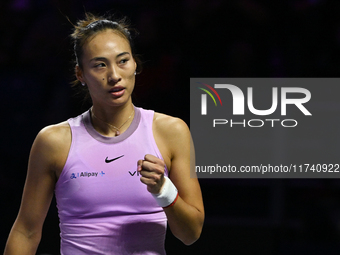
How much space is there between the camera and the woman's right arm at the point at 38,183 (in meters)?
1.49

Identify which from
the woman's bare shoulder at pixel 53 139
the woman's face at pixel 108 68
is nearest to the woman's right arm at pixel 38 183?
the woman's bare shoulder at pixel 53 139

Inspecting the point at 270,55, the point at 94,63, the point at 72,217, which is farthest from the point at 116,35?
the point at 270,55

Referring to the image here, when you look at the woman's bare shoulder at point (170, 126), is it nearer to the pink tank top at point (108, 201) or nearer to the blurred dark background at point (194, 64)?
the pink tank top at point (108, 201)

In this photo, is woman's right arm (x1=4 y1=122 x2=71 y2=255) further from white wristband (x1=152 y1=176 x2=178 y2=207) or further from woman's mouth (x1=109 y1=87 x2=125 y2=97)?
white wristband (x1=152 y1=176 x2=178 y2=207)

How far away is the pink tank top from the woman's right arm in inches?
1.3

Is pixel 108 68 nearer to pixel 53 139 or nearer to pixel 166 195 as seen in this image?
pixel 53 139

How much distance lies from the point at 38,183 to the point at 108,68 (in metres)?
0.46

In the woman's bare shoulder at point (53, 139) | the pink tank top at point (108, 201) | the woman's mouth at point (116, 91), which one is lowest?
the pink tank top at point (108, 201)

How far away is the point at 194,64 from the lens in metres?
2.91

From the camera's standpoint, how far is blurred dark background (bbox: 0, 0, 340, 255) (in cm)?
279

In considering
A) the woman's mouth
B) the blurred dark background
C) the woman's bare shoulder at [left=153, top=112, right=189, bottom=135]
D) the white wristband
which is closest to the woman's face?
the woman's mouth

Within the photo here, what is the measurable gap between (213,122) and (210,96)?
0.16 meters

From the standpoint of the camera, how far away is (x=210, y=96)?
2713mm

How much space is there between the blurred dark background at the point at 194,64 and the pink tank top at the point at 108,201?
45.5 inches
